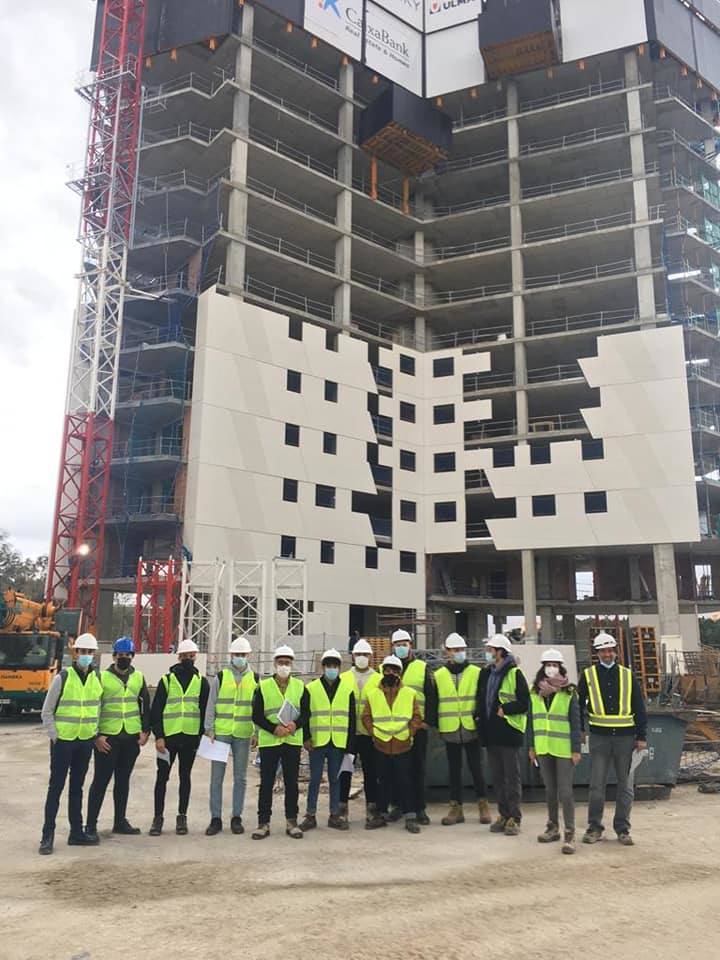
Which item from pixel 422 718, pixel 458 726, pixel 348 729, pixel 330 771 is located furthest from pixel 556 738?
pixel 330 771

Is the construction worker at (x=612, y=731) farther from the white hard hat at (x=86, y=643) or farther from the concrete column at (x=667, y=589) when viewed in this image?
the concrete column at (x=667, y=589)

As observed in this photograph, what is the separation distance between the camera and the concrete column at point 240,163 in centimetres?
3844

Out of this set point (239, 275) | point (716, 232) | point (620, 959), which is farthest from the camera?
point (716, 232)

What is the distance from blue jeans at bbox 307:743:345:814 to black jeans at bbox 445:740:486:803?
1.31 m

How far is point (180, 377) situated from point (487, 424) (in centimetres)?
1833

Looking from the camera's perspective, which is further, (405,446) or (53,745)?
(405,446)

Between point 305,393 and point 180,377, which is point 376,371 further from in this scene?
point 180,377

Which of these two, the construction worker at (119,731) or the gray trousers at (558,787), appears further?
the construction worker at (119,731)

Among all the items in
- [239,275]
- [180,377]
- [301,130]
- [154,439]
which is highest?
[301,130]

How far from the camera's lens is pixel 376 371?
141ft

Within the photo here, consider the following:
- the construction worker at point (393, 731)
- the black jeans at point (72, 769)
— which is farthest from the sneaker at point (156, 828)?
the construction worker at point (393, 731)

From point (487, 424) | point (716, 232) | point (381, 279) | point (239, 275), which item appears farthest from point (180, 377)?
point (716, 232)

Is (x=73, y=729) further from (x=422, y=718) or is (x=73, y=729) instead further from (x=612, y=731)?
(x=612, y=731)

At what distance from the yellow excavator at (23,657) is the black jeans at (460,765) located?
1641 cm
